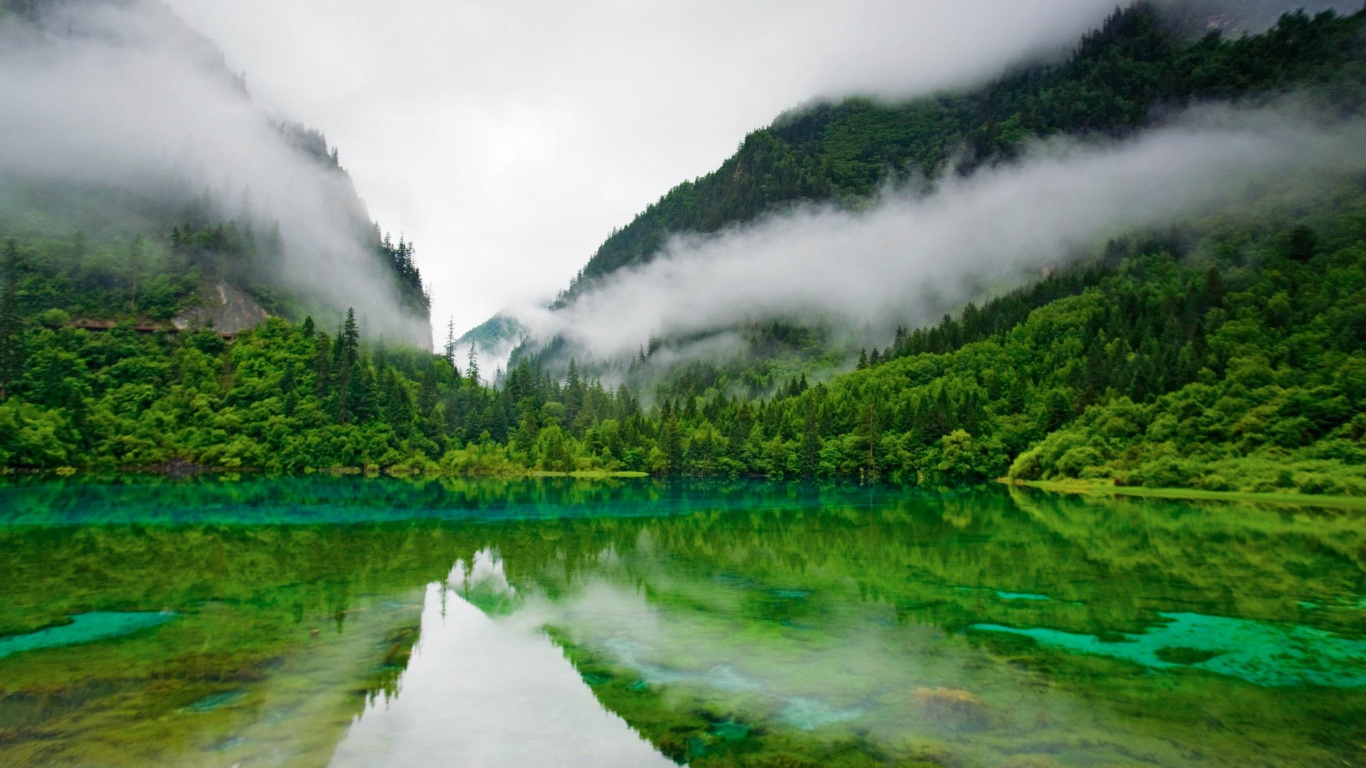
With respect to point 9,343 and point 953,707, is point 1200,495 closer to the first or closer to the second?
point 953,707

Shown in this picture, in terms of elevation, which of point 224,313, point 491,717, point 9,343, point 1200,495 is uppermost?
point 224,313

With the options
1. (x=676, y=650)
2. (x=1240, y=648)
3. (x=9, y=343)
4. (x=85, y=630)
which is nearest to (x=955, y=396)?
(x=1240, y=648)

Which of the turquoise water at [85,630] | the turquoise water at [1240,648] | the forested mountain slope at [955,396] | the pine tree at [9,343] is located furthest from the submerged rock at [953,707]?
the pine tree at [9,343]

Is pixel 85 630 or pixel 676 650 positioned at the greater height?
pixel 85 630

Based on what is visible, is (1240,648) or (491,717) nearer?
(491,717)

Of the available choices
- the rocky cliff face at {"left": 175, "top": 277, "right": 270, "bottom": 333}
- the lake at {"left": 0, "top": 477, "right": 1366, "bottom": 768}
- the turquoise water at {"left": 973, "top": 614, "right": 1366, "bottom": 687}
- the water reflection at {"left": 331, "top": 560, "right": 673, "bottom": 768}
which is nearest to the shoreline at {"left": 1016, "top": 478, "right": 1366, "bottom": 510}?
the lake at {"left": 0, "top": 477, "right": 1366, "bottom": 768}

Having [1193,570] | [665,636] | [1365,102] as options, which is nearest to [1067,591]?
[1193,570]

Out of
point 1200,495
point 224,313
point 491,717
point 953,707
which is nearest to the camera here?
point 491,717

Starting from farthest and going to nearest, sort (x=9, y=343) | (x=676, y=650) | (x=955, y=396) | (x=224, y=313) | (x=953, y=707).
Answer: (x=224, y=313)
(x=955, y=396)
(x=9, y=343)
(x=676, y=650)
(x=953, y=707)

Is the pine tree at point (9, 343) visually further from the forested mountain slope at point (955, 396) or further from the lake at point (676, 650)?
the lake at point (676, 650)

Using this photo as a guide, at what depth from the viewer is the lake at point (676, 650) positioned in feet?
40.7

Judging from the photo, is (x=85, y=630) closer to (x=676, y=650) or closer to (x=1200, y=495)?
(x=676, y=650)

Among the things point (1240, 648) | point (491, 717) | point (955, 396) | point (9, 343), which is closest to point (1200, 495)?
point (955, 396)

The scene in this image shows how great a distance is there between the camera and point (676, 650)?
1862cm
